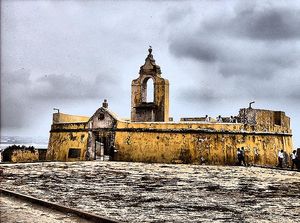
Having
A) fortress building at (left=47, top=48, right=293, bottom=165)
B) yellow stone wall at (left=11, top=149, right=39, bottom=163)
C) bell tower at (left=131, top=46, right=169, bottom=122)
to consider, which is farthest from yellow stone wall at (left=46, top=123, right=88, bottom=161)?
bell tower at (left=131, top=46, right=169, bottom=122)

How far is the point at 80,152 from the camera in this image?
68.2 feet

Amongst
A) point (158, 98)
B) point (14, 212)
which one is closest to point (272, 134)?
point (158, 98)

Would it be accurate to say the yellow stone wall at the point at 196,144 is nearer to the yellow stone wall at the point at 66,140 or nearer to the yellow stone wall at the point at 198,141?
the yellow stone wall at the point at 198,141

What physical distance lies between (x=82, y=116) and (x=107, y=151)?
7577mm

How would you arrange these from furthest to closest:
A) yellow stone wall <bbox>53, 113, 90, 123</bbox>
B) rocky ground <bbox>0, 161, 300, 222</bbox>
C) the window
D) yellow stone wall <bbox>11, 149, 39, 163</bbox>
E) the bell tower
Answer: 1. yellow stone wall <bbox>53, 113, 90, 123</bbox>
2. the bell tower
3. yellow stone wall <bbox>11, 149, 39, 163</bbox>
4. the window
5. rocky ground <bbox>0, 161, 300, 222</bbox>

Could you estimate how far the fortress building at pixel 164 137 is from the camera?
18625 mm

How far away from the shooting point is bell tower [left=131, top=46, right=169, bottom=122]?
73.2ft

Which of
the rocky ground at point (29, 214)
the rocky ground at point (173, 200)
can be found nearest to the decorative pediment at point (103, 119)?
the rocky ground at point (173, 200)

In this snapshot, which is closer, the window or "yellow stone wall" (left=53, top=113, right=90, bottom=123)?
the window

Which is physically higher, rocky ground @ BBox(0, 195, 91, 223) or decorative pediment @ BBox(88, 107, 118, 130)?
decorative pediment @ BBox(88, 107, 118, 130)

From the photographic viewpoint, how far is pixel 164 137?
19.2 metres

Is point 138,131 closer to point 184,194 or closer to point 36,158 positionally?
point 36,158

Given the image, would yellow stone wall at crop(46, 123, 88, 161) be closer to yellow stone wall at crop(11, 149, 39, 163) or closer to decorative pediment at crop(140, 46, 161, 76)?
yellow stone wall at crop(11, 149, 39, 163)

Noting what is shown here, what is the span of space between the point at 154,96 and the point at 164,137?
13.3 ft
